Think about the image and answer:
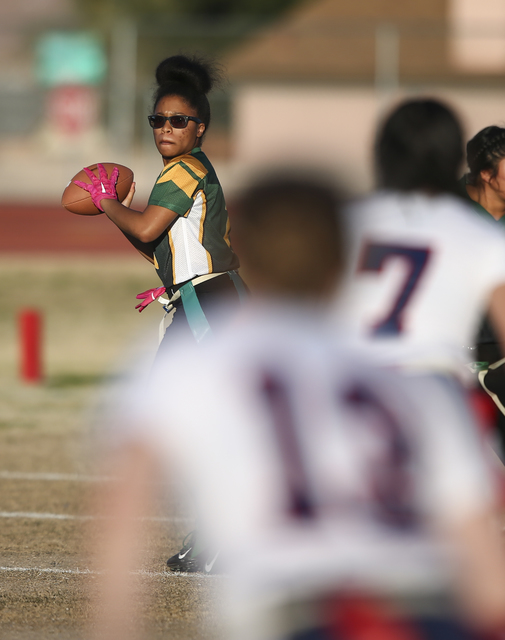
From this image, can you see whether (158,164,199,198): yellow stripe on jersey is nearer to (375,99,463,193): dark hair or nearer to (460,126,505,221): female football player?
(460,126,505,221): female football player

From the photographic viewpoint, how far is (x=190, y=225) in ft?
14.0

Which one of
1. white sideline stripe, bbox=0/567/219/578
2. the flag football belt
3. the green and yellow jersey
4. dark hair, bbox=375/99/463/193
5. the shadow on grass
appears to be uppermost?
dark hair, bbox=375/99/463/193

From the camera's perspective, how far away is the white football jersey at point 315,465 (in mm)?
2051

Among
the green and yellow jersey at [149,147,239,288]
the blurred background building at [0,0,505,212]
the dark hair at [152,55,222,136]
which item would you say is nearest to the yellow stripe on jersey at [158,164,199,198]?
the green and yellow jersey at [149,147,239,288]

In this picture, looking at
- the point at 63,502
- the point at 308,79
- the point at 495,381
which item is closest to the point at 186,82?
the point at 495,381

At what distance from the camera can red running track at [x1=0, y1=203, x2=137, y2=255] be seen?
73.5ft

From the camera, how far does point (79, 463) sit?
24.5 ft

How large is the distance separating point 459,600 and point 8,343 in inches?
499

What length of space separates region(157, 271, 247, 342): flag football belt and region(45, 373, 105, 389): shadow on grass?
6.56m

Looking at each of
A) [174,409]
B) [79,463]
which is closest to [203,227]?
[174,409]

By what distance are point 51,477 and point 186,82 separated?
11.3 feet

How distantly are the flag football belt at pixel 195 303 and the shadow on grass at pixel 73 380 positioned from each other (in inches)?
258

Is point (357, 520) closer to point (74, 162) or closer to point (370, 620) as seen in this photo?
point (370, 620)

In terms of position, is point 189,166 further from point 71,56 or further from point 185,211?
point 71,56
